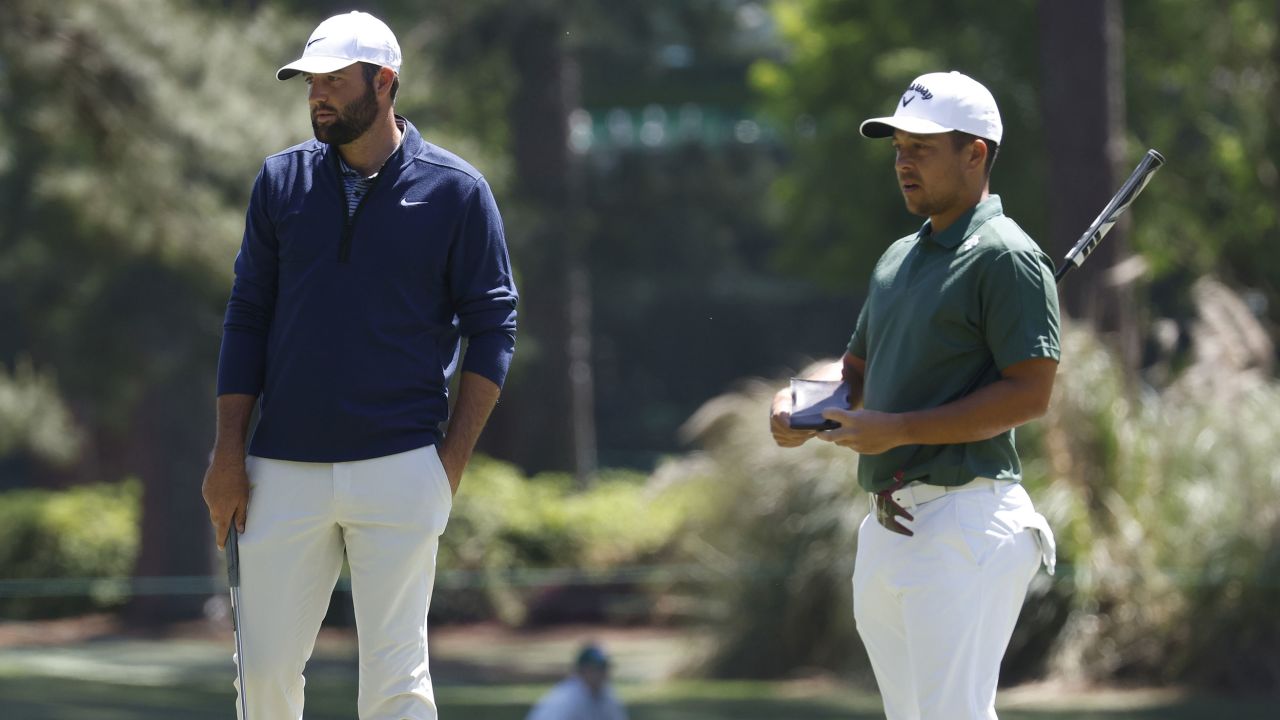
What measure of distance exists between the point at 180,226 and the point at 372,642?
9.77 m

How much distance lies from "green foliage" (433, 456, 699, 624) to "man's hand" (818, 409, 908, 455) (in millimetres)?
12239

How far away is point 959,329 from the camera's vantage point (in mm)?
4320

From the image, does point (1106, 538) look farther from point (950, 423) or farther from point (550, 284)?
point (550, 284)

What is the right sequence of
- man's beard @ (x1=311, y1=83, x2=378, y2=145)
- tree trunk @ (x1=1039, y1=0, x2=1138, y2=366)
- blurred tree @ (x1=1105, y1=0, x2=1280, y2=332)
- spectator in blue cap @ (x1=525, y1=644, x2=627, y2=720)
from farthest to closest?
blurred tree @ (x1=1105, y1=0, x2=1280, y2=332) < tree trunk @ (x1=1039, y1=0, x2=1138, y2=366) < spectator in blue cap @ (x1=525, y1=644, x2=627, y2=720) < man's beard @ (x1=311, y1=83, x2=378, y2=145)

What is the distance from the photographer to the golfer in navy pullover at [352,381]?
170 inches

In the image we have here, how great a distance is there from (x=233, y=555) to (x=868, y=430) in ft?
5.08

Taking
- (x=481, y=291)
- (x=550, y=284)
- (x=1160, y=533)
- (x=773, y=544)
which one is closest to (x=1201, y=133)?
(x=550, y=284)

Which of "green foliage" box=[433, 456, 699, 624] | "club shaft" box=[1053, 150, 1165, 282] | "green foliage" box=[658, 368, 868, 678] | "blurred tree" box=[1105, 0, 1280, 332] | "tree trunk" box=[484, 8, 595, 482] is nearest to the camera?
"club shaft" box=[1053, 150, 1165, 282]

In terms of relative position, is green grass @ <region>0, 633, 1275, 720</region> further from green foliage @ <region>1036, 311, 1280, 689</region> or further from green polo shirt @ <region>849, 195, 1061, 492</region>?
green polo shirt @ <region>849, 195, 1061, 492</region>

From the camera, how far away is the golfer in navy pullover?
4.32m

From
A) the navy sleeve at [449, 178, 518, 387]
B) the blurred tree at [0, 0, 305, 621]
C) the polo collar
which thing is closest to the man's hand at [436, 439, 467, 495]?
the navy sleeve at [449, 178, 518, 387]

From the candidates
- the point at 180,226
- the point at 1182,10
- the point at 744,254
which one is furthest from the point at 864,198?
the point at 744,254

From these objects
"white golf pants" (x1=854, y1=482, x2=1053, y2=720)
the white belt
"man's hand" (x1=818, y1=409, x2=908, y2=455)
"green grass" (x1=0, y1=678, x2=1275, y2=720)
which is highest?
"man's hand" (x1=818, y1=409, x2=908, y2=455)

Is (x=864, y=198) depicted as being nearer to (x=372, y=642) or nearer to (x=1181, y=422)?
(x=1181, y=422)
